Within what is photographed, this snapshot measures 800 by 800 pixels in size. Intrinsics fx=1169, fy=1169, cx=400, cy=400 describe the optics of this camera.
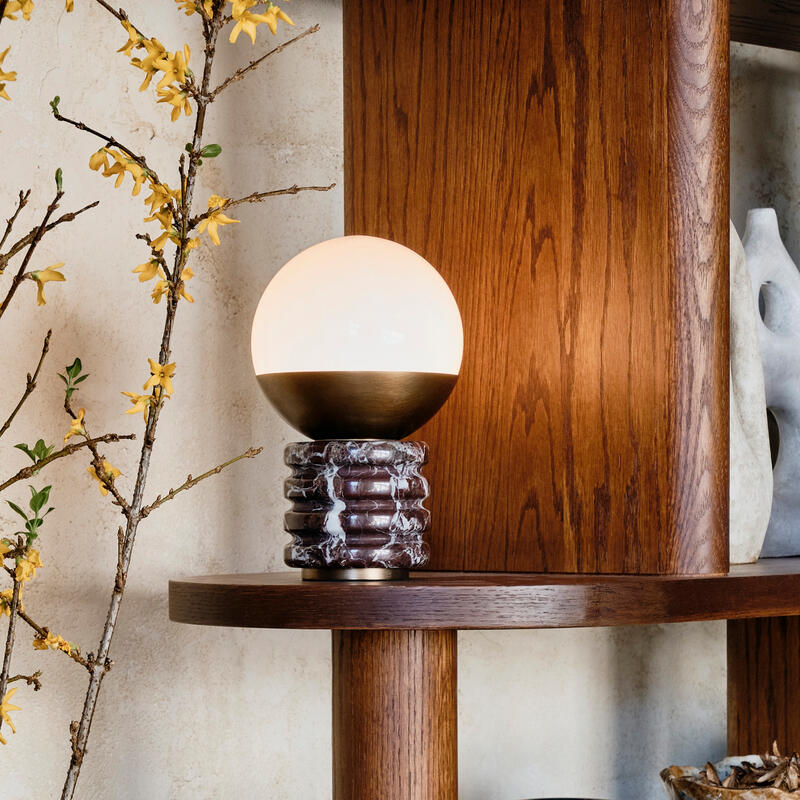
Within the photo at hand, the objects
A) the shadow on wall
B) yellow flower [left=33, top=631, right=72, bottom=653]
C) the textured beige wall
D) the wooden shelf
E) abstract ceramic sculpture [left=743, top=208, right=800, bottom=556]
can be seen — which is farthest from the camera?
the shadow on wall

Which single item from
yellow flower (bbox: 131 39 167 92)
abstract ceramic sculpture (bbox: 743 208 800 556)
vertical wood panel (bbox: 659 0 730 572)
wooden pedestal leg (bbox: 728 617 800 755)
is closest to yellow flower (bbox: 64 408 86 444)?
yellow flower (bbox: 131 39 167 92)

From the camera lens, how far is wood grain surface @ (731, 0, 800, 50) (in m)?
1.57

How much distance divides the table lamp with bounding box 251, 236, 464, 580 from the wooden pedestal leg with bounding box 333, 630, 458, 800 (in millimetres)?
71

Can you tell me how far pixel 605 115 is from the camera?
1.13 metres

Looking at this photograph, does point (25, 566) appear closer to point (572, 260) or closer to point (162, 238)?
point (162, 238)

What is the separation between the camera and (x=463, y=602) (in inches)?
36.8

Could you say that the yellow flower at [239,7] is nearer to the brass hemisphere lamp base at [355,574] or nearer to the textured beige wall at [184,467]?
the textured beige wall at [184,467]

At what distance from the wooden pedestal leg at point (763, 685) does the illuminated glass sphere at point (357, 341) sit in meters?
0.75

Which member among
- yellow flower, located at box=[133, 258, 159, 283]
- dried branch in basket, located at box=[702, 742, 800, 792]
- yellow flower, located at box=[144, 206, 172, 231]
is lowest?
dried branch in basket, located at box=[702, 742, 800, 792]

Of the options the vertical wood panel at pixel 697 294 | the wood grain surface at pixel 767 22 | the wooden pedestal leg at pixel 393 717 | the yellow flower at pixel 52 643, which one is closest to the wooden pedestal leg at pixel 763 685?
the vertical wood panel at pixel 697 294

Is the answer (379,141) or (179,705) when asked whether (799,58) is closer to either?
(379,141)

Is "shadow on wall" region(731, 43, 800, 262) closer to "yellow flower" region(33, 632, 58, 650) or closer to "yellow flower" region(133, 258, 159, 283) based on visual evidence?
"yellow flower" region(133, 258, 159, 283)

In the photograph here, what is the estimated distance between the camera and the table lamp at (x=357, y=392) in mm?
1012

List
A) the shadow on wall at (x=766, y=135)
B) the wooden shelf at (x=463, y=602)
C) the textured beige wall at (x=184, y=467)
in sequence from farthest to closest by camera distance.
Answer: the shadow on wall at (x=766, y=135)
the textured beige wall at (x=184, y=467)
the wooden shelf at (x=463, y=602)
